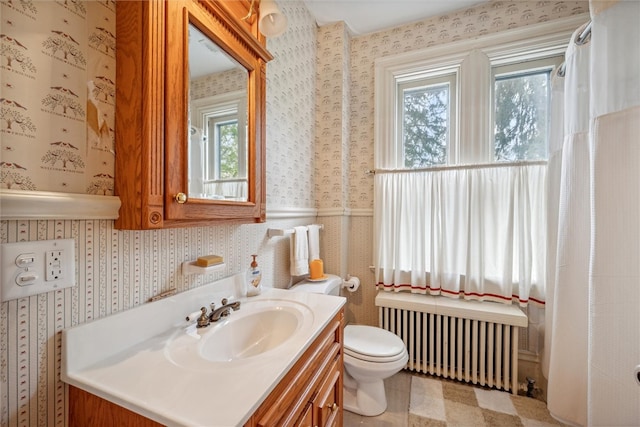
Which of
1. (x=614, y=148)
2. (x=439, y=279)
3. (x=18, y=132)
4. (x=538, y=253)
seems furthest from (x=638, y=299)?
(x=18, y=132)

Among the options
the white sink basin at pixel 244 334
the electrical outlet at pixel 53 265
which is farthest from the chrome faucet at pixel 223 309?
the electrical outlet at pixel 53 265

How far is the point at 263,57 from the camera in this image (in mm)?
1123

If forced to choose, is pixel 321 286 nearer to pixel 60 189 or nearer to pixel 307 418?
pixel 307 418

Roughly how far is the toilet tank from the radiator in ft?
1.12

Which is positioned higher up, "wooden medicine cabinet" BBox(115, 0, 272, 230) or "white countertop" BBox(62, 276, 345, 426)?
"wooden medicine cabinet" BBox(115, 0, 272, 230)

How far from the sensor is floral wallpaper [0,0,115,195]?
539mm

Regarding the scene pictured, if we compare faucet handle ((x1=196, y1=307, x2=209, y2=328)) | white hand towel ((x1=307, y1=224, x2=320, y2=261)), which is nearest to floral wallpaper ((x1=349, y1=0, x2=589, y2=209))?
white hand towel ((x1=307, y1=224, x2=320, y2=261))

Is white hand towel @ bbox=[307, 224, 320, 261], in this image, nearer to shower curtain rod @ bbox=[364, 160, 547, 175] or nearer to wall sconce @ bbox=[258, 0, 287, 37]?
shower curtain rod @ bbox=[364, 160, 547, 175]

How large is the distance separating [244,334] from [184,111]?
31.4 inches

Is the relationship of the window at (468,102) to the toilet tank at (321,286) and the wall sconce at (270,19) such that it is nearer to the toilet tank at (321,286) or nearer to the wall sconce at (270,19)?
the toilet tank at (321,286)

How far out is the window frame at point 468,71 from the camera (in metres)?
1.66

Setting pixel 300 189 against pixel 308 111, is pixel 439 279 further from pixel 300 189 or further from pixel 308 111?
pixel 308 111

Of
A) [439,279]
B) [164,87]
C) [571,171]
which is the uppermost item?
[164,87]

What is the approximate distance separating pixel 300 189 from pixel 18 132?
1338 millimetres
